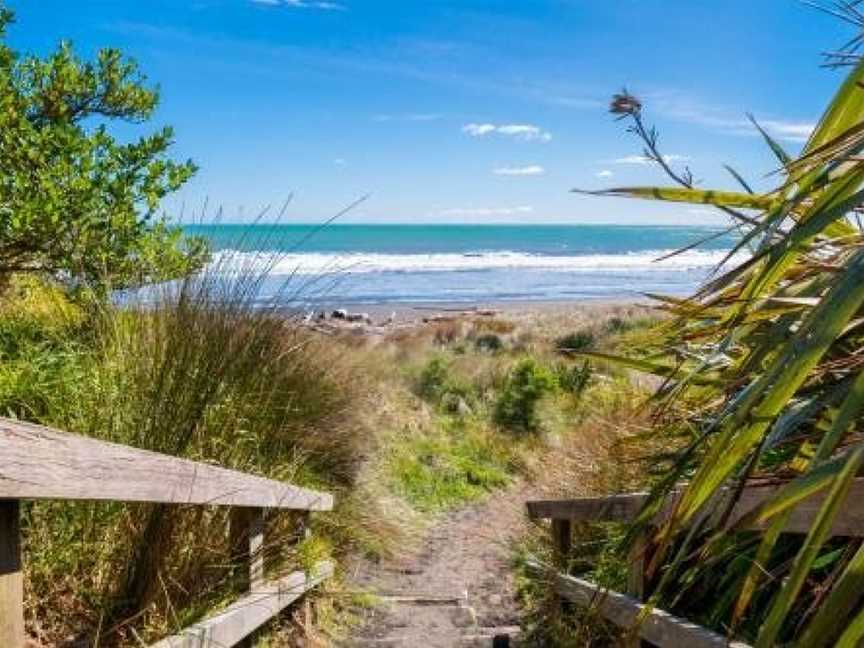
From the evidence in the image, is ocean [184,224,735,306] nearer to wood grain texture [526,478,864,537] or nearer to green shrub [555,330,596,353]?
wood grain texture [526,478,864,537]

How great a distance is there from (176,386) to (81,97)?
2.93 meters

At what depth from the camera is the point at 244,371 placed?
446cm

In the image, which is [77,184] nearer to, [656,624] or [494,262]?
[656,624]

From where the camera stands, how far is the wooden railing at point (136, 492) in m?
1.75

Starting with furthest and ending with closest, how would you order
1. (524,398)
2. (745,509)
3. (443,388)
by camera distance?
(443,388) → (524,398) → (745,509)

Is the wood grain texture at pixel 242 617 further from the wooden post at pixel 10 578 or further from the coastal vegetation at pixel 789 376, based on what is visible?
the coastal vegetation at pixel 789 376

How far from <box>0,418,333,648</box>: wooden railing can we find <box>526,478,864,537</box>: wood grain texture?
1.10 m

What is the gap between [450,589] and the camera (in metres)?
6.83

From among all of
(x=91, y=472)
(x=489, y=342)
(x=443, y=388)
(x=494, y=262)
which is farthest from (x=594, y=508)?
(x=494, y=262)

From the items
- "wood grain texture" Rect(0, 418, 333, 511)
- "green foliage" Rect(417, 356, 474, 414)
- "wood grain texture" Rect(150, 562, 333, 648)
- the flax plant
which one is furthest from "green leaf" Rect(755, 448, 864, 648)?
"green foliage" Rect(417, 356, 474, 414)

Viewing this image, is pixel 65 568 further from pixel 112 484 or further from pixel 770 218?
pixel 770 218

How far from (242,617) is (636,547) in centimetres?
149

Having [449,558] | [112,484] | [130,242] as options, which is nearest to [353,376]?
[449,558]

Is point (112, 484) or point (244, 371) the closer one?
point (112, 484)
